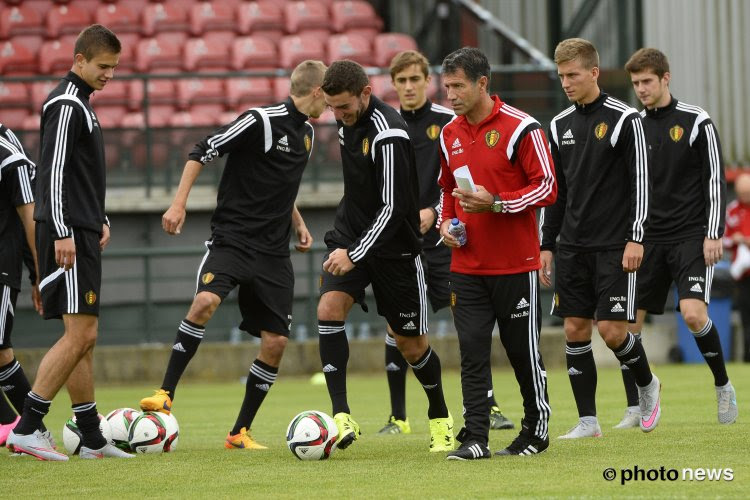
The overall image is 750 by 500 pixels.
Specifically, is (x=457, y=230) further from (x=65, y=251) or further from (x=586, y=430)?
(x=65, y=251)

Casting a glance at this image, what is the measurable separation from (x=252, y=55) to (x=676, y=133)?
11057mm

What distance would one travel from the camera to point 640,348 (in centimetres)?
881

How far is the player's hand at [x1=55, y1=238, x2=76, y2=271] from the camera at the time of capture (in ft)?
24.5

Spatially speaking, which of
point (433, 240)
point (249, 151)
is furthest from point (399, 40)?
point (249, 151)

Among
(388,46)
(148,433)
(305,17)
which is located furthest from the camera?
(305,17)

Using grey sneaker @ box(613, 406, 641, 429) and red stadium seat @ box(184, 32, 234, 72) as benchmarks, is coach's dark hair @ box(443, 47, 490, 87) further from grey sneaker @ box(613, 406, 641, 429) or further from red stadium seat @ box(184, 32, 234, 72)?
red stadium seat @ box(184, 32, 234, 72)

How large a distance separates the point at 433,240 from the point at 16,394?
319 cm

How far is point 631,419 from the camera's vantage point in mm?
9273

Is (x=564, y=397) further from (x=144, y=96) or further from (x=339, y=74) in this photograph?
(x=144, y=96)

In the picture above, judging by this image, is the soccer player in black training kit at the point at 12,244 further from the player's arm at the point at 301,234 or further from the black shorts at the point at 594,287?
the black shorts at the point at 594,287

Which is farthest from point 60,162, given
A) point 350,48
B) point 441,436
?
point 350,48

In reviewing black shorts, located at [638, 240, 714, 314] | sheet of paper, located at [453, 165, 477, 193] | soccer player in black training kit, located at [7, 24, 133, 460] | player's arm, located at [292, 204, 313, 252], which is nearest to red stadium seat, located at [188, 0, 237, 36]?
player's arm, located at [292, 204, 313, 252]

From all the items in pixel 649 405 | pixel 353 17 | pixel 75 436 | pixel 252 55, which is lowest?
pixel 649 405

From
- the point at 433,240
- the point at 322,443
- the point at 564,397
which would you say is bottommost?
the point at 564,397
